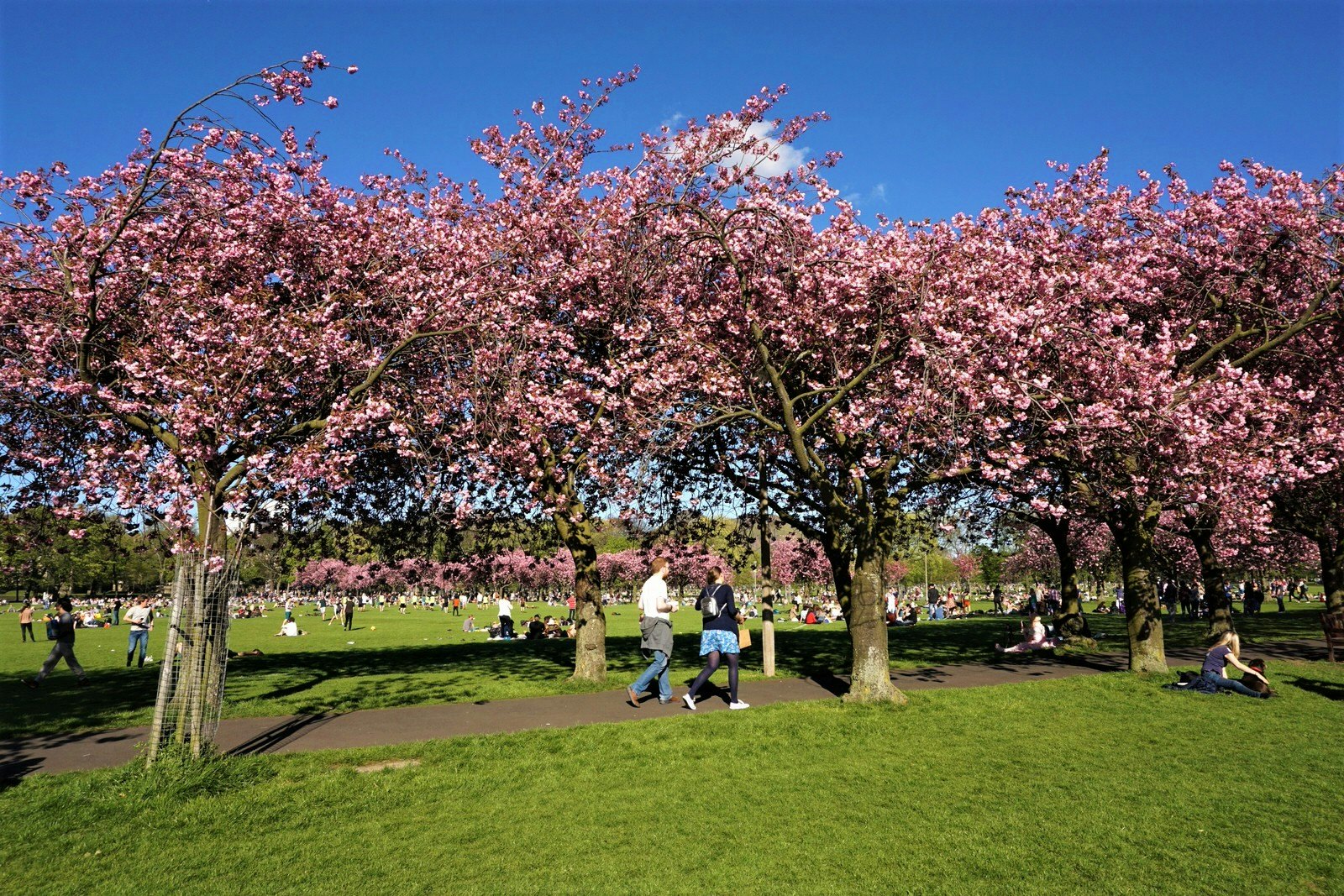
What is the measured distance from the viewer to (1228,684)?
12.0 m

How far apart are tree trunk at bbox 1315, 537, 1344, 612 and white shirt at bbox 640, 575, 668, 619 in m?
21.6

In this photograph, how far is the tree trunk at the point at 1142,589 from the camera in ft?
46.5

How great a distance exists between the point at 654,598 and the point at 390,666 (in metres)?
10.2

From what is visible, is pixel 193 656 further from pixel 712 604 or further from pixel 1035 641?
pixel 1035 641

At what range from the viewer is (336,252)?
12.4 meters

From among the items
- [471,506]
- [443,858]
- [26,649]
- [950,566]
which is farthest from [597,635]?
[950,566]

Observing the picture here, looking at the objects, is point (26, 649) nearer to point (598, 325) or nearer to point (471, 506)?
point (471, 506)

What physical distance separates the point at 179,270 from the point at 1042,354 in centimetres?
1311

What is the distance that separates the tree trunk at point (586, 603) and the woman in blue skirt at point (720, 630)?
9.19 ft

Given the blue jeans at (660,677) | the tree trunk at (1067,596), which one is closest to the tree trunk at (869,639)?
the blue jeans at (660,677)

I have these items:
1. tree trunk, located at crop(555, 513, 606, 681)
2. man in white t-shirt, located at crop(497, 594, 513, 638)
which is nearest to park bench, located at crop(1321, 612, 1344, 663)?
tree trunk, located at crop(555, 513, 606, 681)

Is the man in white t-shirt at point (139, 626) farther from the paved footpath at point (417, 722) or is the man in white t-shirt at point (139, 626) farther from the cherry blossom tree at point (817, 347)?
the cherry blossom tree at point (817, 347)

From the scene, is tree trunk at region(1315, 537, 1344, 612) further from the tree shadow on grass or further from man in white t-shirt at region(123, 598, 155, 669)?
man in white t-shirt at region(123, 598, 155, 669)

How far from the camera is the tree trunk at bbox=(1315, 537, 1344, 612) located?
22.1m
